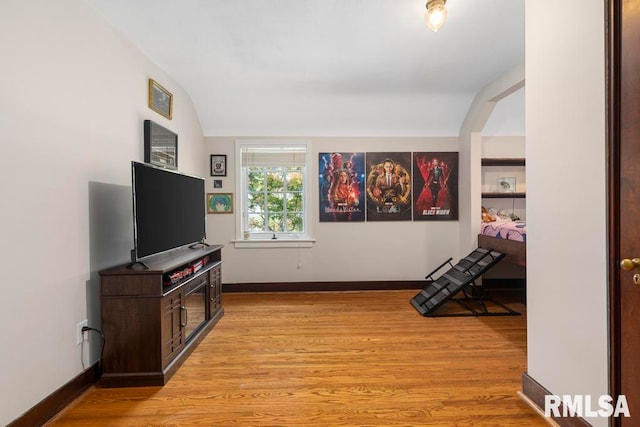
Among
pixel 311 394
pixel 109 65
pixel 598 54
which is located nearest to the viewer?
pixel 598 54

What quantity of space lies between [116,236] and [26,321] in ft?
2.67

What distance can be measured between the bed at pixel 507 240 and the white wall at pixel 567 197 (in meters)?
1.55

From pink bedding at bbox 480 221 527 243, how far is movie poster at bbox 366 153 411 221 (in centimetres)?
107

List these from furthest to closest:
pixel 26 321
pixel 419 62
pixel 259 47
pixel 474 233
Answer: pixel 474 233, pixel 419 62, pixel 259 47, pixel 26 321

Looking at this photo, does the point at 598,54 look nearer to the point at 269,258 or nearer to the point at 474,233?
the point at 474,233

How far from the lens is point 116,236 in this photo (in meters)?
2.30

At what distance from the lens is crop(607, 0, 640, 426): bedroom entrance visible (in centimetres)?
122

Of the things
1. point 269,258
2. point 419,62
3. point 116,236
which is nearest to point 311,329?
point 269,258

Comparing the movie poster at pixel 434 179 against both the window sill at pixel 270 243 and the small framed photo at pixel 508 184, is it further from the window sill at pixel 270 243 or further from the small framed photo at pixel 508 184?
the window sill at pixel 270 243

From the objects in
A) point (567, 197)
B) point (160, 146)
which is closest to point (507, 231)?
point (567, 197)

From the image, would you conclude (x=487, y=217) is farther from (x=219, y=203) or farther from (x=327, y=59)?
(x=219, y=203)

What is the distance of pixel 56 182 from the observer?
179 centimetres

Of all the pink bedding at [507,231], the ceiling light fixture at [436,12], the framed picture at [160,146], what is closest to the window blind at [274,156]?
the framed picture at [160,146]

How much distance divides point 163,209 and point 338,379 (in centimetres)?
188
